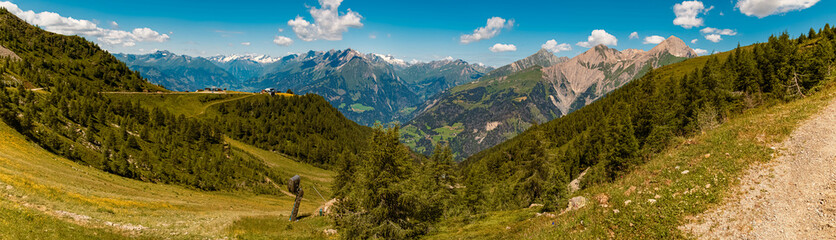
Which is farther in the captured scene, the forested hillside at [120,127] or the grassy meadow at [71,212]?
the forested hillside at [120,127]

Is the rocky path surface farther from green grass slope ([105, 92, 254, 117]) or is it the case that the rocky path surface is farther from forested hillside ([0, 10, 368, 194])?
green grass slope ([105, 92, 254, 117])

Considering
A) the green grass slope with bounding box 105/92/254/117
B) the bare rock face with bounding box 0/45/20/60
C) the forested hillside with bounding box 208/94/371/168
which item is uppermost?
the bare rock face with bounding box 0/45/20/60

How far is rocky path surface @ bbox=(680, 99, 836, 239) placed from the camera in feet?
47.5

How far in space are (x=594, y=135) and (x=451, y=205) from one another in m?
61.3

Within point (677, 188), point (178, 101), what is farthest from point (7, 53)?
point (677, 188)

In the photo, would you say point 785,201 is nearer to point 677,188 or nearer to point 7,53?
point 677,188

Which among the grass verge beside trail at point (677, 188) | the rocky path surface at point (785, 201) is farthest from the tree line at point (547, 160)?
the rocky path surface at point (785, 201)

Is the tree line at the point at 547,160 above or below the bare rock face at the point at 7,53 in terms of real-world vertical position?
below

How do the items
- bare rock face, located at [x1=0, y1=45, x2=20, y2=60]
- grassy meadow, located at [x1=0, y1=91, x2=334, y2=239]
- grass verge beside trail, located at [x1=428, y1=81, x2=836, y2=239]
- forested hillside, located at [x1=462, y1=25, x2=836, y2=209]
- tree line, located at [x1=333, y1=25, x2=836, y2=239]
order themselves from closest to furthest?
grass verge beside trail, located at [x1=428, y1=81, x2=836, y2=239] → grassy meadow, located at [x1=0, y1=91, x2=334, y2=239] → tree line, located at [x1=333, y1=25, x2=836, y2=239] → forested hillside, located at [x1=462, y1=25, x2=836, y2=209] → bare rock face, located at [x1=0, y1=45, x2=20, y2=60]

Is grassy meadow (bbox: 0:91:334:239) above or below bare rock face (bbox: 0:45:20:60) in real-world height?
below

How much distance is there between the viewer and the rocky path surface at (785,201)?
14473 mm

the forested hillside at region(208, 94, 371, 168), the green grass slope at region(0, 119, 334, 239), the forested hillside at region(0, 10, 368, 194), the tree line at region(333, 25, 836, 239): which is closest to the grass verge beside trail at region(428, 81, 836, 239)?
the tree line at region(333, 25, 836, 239)

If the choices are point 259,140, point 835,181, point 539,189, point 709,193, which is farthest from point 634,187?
point 259,140

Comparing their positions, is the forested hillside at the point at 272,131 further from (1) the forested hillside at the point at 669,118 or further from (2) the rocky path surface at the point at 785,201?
(2) the rocky path surface at the point at 785,201
